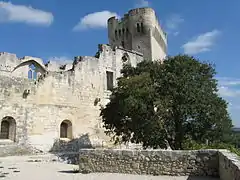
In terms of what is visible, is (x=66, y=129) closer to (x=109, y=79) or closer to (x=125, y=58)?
(x=109, y=79)

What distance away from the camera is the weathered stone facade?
857 centimetres

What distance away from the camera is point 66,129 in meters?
21.0

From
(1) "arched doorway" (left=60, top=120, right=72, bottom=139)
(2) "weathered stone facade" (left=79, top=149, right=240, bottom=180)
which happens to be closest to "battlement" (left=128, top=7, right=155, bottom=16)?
→ (1) "arched doorway" (left=60, top=120, right=72, bottom=139)

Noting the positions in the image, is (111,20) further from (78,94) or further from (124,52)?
(78,94)

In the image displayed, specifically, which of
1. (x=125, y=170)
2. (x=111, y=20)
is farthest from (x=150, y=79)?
(x=111, y=20)

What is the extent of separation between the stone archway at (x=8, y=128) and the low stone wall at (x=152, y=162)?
8616 millimetres

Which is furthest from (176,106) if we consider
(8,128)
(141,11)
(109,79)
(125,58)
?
(141,11)

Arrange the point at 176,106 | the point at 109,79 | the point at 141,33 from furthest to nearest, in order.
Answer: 1. the point at 141,33
2. the point at 109,79
3. the point at 176,106

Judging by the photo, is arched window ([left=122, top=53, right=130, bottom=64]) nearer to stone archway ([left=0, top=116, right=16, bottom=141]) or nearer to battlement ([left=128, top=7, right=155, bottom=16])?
battlement ([left=128, top=7, right=155, bottom=16])

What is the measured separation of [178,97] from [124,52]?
503 inches

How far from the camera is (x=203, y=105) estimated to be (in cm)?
1383

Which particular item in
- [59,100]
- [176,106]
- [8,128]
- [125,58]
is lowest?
[8,128]

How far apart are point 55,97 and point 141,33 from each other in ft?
61.9

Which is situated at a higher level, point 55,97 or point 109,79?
point 109,79
